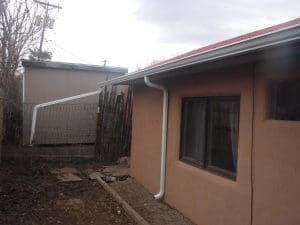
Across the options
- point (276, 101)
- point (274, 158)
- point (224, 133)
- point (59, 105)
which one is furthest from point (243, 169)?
point (59, 105)

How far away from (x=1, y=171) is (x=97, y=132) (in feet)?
11.5

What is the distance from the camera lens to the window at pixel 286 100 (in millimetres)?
4320

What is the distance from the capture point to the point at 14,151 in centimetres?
1180

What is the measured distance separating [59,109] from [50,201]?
5941 mm

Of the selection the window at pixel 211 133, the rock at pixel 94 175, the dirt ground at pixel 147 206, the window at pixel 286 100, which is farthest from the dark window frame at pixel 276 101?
the rock at pixel 94 175

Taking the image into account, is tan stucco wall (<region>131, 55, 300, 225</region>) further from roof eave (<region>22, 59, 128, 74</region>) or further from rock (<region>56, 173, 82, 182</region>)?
roof eave (<region>22, 59, 128, 74</region>)

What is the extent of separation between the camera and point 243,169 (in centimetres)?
511

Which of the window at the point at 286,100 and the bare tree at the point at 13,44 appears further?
the bare tree at the point at 13,44

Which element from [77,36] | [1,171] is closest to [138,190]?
[1,171]

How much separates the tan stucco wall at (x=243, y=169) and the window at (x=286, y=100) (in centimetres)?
11

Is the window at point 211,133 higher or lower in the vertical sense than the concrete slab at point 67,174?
higher

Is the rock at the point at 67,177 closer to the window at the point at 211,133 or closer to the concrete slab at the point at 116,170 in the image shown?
the concrete slab at the point at 116,170

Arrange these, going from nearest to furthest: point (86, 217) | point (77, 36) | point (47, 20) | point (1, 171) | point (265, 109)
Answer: point (265, 109) < point (86, 217) < point (1, 171) < point (47, 20) < point (77, 36)

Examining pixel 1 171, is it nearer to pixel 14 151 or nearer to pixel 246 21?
pixel 14 151
